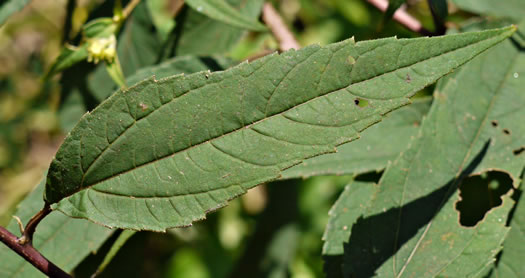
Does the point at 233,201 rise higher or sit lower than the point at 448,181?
higher

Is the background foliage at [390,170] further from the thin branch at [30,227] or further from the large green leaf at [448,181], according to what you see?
the thin branch at [30,227]

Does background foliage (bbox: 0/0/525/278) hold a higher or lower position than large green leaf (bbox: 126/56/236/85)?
lower

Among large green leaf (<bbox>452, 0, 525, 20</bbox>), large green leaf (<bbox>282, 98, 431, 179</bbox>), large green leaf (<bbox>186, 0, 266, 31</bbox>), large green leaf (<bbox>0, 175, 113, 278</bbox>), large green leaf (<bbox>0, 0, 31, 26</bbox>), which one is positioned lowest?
large green leaf (<bbox>282, 98, 431, 179</bbox>)

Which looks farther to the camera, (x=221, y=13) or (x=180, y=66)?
(x=180, y=66)

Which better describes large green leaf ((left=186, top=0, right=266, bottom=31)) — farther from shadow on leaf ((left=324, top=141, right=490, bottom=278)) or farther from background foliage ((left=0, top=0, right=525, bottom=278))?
shadow on leaf ((left=324, top=141, right=490, bottom=278))

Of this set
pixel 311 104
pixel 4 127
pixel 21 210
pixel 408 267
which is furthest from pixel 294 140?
pixel 4 127

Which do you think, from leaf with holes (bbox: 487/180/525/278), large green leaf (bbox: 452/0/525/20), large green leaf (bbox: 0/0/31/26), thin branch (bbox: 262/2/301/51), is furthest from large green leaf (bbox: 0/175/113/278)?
large green leaf (bbox: 452/0/525/20)

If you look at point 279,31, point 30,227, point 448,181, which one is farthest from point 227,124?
point 279,31

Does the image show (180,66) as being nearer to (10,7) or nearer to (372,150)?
(10,7)
